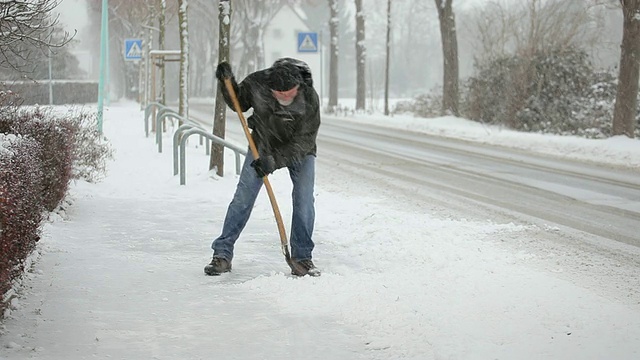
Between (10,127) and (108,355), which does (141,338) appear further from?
(10,127)

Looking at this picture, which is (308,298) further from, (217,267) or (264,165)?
(264,165)

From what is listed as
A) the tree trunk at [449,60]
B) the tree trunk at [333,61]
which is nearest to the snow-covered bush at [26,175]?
the tree trunk at [449,60]

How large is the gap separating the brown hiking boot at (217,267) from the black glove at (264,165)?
72cm

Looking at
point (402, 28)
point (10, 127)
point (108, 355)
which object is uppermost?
point (402, 28)

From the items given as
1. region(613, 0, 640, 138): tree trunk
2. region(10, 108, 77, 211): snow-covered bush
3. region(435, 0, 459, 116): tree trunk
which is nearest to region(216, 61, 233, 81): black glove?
region(10, 108, 77, 211): snow-covered bush

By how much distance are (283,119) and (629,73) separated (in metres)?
14.8

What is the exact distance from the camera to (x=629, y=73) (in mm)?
18641

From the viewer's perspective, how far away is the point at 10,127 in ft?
22.3

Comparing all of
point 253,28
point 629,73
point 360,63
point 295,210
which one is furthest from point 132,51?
point 253,28

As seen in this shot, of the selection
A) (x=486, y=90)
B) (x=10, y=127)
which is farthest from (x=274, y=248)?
(x=486, y=90)

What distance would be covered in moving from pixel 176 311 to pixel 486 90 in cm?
2131

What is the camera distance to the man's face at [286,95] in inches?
235

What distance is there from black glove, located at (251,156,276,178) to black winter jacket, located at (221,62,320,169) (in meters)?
0.07

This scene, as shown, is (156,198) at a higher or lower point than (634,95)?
lower
